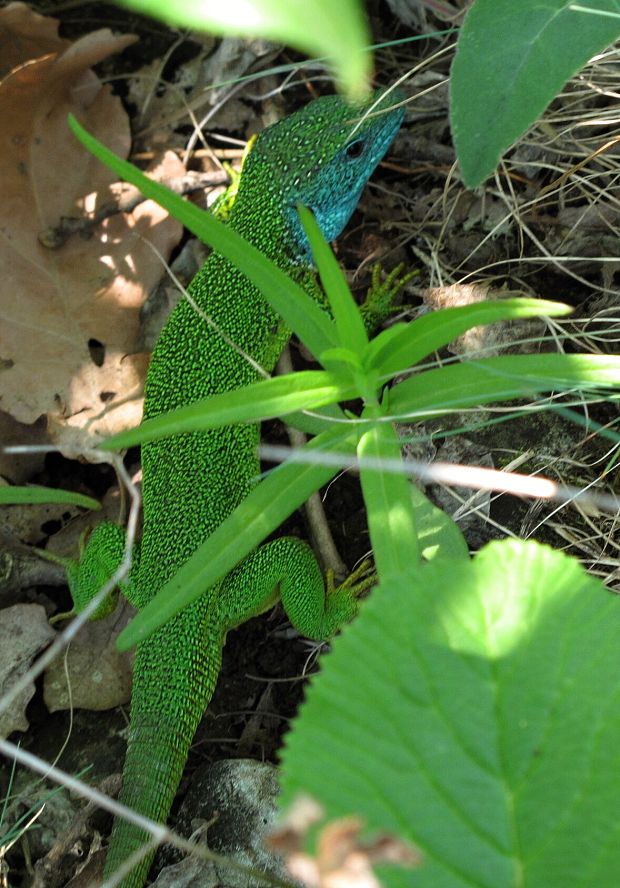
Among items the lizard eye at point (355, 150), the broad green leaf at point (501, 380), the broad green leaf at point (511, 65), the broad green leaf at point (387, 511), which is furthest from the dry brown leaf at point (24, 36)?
the broad green leaf at point (387, 511)

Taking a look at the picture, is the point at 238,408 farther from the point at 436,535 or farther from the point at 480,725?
the point at 480,725

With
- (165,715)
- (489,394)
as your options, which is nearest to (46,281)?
(165,715)

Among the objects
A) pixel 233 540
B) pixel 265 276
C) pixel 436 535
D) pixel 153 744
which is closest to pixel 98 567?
pixel 153 744

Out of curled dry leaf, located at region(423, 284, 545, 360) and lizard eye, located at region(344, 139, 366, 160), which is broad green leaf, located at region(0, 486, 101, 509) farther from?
lizard eye, located at region(344, 139, 366, 160)

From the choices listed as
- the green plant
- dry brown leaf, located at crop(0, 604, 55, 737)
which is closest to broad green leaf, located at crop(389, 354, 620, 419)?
the green plant

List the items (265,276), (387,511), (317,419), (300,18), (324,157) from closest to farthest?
(300,18)
(387,511)
(265,276)
(317,419)
(324,157)

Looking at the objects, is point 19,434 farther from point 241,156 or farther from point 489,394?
point 489,394

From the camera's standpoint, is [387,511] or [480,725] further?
[387,511]
